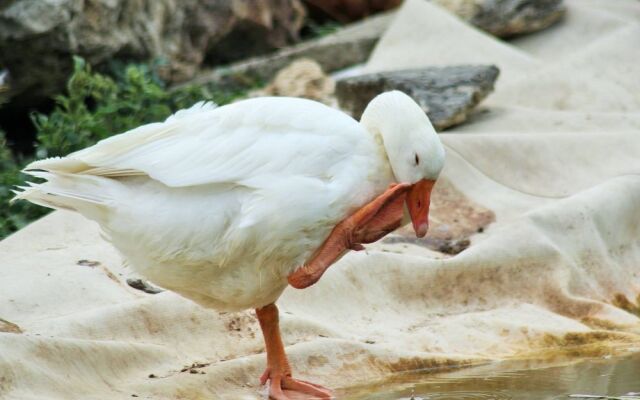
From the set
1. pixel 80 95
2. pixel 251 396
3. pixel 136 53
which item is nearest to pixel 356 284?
pixel 251 396

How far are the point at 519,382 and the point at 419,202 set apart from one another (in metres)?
0.93

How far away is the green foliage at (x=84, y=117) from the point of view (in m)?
6.50

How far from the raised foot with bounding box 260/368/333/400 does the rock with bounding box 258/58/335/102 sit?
3.61 metres

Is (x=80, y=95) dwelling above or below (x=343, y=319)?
above

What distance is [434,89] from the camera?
294 inches

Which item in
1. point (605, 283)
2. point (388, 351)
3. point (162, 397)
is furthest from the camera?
point (605, 283)

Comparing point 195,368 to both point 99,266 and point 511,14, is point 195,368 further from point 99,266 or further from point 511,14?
point 511,14

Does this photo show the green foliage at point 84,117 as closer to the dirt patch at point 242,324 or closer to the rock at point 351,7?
the dirt patch at point 242,324

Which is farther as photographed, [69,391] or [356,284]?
[356,284]

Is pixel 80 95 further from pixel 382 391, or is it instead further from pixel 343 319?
pixel 382 391

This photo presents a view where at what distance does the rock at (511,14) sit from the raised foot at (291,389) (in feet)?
18.2

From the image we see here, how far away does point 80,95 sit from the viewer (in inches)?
277

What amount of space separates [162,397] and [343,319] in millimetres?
1232

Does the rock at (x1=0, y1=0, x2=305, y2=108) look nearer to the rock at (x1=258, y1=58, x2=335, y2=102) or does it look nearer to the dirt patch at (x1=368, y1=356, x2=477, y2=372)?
the rock at (x1=258, y1=58, x2=335, y2=102)
